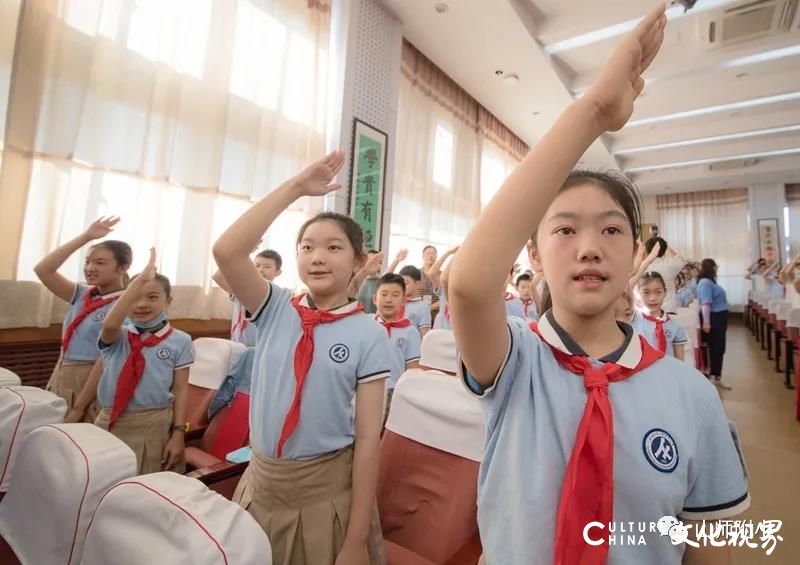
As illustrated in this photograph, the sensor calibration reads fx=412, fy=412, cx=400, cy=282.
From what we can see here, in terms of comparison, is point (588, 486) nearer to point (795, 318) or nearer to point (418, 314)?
point (418, 314)

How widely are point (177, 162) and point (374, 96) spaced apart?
207 centimetres

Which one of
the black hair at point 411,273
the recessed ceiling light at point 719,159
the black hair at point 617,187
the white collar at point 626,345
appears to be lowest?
the white collar at point 626,345

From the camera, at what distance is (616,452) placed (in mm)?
594

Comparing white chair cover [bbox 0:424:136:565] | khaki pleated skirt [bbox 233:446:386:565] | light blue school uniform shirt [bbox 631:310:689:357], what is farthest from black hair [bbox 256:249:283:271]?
light blue school uniform shirt [bbox 631:310:689:357]

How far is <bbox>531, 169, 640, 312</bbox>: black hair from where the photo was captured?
2.19ft

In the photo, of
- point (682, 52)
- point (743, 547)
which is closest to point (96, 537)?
point (743, 547)

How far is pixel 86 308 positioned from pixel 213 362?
650 mm

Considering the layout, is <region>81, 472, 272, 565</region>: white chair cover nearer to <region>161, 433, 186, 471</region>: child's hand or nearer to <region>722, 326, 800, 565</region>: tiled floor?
<region>161, 433, 186, 471</region>: child's hand

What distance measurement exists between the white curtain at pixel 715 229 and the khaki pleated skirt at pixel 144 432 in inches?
483

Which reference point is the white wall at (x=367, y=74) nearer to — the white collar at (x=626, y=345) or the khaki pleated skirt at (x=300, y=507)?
the khaki pleated skirt at (x=300, y=507)

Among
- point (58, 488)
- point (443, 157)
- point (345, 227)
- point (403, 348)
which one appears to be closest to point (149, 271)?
point (345, 227)

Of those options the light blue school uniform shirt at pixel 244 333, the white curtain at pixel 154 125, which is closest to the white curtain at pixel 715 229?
the white curtain at pixel 154 125

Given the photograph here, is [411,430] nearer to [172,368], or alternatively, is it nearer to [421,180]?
[172,368]

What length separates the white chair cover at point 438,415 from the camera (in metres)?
1.26
